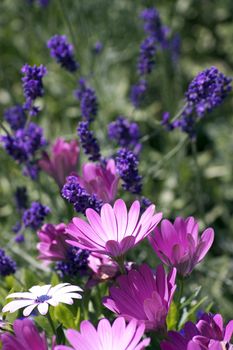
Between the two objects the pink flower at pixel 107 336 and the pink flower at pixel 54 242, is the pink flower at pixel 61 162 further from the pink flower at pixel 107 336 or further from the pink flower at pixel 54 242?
the pink flower at pixel 107 336

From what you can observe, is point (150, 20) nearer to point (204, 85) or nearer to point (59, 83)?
point (204, 85)

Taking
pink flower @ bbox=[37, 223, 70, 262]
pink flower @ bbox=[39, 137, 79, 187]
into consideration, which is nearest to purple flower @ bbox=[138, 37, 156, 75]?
pink flower @ bbox=[39, 137, 79, 187]

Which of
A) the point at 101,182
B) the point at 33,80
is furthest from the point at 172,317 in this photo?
the point at 33,80

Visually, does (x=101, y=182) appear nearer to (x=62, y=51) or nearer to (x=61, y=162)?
(x=61, y=162)

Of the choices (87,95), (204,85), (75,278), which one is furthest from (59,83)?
(75,278)

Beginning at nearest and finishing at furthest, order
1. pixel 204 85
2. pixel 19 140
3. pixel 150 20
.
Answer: pixel 204 85, pixel 19 140, pixel 150 20
